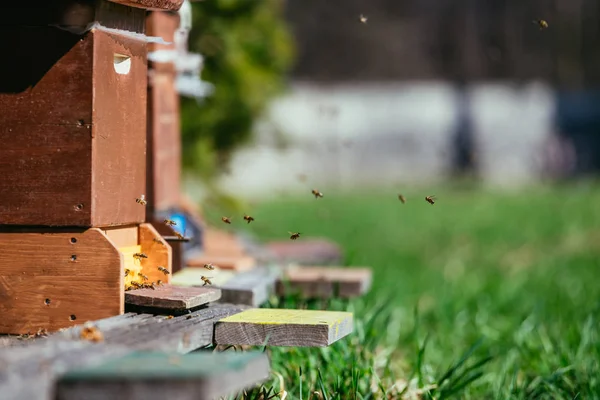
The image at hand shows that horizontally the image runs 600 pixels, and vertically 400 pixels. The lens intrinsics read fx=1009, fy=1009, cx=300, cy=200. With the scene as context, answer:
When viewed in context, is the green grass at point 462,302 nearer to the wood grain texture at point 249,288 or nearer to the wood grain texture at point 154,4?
the wood grain texture at point 249,288

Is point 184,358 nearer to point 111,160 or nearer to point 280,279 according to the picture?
point 111,160

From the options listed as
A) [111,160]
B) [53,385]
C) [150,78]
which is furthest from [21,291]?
[150,78]

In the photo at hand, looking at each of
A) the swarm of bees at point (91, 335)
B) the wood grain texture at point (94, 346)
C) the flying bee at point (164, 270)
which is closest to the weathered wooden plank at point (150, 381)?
the wood grain texture at point (94, 346)

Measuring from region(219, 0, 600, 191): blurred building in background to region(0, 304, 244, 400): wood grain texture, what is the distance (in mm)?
24975

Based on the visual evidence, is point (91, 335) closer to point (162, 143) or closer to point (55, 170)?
point (55, 170)

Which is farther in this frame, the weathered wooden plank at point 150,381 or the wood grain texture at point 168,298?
the wood grain texture at point 168,298

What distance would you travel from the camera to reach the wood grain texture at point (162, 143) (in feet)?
17.1

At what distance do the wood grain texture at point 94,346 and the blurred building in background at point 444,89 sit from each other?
2498cm

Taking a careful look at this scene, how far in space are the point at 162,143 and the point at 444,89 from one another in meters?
24.1

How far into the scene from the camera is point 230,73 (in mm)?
7625

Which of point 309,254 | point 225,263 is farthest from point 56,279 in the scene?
point 309,254

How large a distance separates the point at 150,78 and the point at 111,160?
1919 millimetres

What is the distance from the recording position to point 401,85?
29.4 meters

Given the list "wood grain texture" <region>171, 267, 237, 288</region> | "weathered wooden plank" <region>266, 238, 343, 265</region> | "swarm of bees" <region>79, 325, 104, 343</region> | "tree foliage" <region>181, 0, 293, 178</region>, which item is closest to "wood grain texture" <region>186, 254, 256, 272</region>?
"wood grain texture" <region>171, 267, 237, 288</region>
